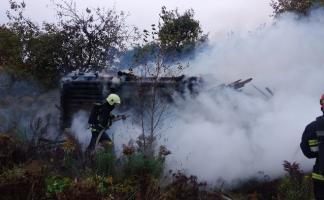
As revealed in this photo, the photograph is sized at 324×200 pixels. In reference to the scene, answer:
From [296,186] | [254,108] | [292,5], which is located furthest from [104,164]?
[292,5]

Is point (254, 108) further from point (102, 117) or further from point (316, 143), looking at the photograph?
point (316, 143)

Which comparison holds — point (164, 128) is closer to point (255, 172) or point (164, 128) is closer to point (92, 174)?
point (255, 172)

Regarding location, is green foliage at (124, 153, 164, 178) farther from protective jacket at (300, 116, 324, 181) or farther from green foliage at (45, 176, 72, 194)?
protective jacket at (300, 116, 324, 181)

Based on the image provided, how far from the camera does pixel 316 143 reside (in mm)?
6363

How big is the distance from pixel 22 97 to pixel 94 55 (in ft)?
10.4

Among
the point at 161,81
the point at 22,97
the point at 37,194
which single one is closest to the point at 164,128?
the point at 161,81

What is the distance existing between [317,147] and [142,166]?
2265 mm

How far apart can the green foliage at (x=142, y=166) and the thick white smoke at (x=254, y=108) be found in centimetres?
150

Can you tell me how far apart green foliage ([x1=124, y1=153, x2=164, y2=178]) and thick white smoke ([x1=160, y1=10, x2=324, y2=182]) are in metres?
1.50

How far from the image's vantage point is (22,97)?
1658cm

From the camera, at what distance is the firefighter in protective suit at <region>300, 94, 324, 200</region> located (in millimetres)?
6242

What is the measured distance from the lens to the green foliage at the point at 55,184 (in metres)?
5.82

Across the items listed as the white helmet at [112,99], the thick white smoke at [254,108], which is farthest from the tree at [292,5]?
the white helmet at [112,99]

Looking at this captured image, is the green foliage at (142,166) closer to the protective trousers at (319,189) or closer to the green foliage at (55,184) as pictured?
the green foliage at (55,184)
